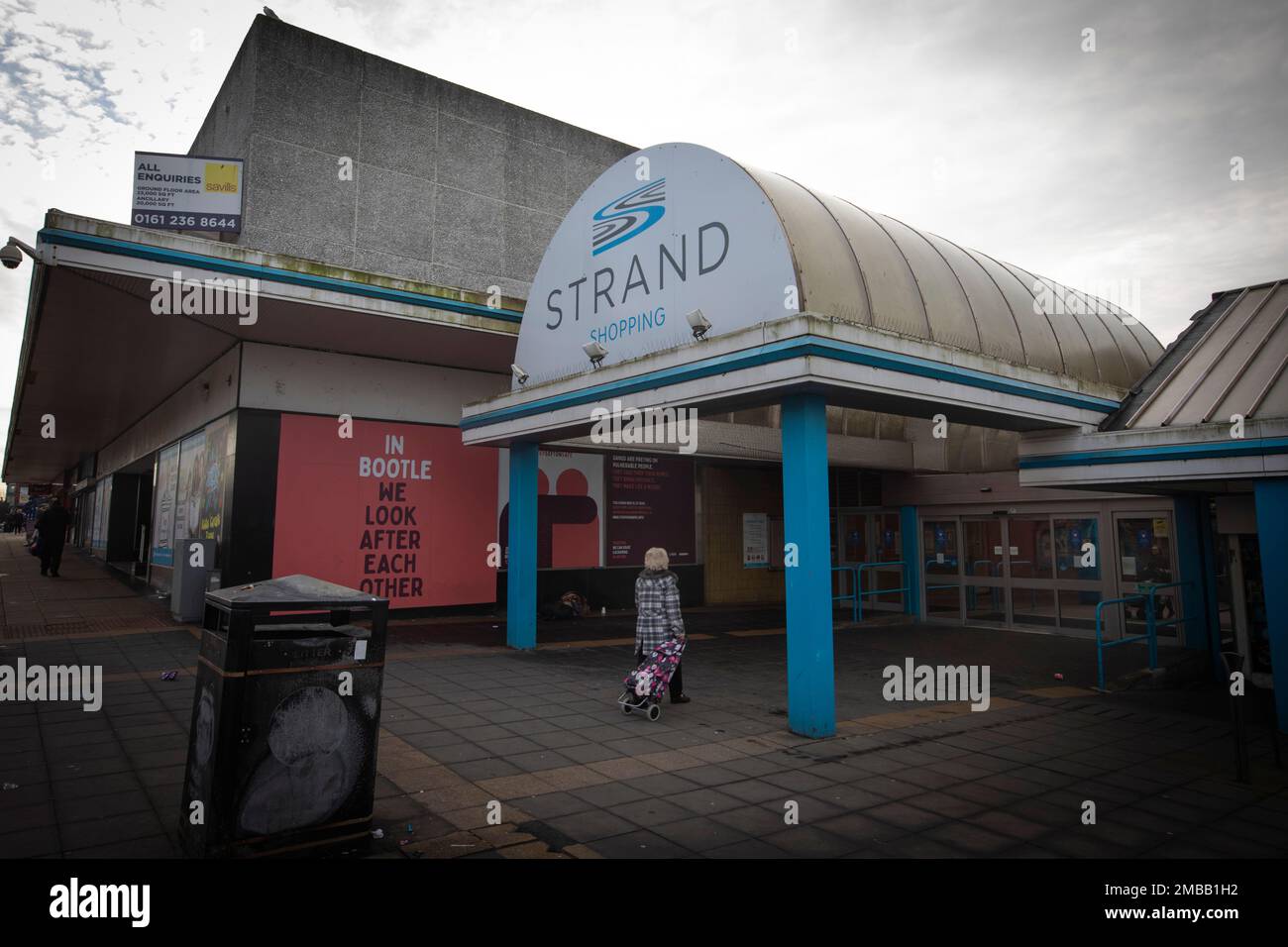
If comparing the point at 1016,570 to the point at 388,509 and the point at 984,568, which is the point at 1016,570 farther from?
the point at 388,509

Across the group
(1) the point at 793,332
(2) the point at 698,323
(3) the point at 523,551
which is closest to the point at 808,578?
(1) the point at 793,332

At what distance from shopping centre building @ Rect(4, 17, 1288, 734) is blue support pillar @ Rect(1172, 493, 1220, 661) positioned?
34 millimetres

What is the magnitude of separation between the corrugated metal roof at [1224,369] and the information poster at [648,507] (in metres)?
9.27

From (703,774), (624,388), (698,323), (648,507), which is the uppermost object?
(698,323)

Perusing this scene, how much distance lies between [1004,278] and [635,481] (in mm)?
8798

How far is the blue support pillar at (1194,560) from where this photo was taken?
1020cm

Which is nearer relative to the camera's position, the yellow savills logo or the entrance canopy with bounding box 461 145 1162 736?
the entrance canopy with bounding box 461 145 1162 736

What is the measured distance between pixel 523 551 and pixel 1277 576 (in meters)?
8.31

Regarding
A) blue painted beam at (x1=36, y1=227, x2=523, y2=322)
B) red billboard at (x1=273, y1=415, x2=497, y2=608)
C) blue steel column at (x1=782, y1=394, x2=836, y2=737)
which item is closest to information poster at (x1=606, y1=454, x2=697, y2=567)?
red billboard at (x1=273, y1=415, x2=497, y2=608)

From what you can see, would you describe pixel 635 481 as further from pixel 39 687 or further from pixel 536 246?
pixel 39 687

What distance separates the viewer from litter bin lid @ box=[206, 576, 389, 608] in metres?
3.74

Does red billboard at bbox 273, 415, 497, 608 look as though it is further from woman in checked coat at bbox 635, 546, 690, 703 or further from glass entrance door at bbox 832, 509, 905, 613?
glass entrance door at bbox 832, 509, 905, 613

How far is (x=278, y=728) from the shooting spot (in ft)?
12.1
